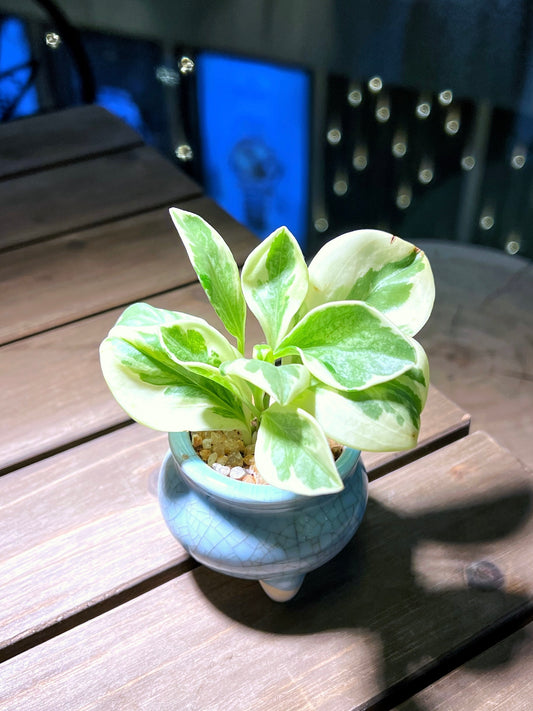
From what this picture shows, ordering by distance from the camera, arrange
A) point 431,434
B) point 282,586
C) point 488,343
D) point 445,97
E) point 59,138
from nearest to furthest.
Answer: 1. point 282,586
2. point 431,434
3. point 59,138
4. point 488,343
5. point 445,97

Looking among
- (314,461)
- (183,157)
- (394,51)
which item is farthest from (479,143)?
(314,461)

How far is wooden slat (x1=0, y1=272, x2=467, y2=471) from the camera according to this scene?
0.66 metres

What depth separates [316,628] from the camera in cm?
51

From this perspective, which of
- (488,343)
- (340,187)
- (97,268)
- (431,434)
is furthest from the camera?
(340,187)

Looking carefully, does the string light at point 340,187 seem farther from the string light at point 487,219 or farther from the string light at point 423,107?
the string light at point 487,219

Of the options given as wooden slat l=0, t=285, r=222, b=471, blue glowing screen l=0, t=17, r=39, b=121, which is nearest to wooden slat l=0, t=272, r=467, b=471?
wooden slat l=0, t=285, r=222, b=471

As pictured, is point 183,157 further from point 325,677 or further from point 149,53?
point 325,677

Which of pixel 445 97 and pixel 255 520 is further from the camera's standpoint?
pixel 445 97

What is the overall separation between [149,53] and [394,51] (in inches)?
28.1

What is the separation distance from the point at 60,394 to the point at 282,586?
1.04ft

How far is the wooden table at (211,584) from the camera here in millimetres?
481

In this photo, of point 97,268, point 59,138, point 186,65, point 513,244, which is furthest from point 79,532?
point 186,65

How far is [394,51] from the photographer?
1764mm

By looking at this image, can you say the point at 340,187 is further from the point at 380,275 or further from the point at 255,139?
the point at 380,275
